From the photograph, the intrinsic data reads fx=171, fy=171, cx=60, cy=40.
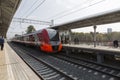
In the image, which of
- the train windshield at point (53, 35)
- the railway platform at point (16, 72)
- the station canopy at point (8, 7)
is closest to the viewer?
the railway platform at point (16, 72)

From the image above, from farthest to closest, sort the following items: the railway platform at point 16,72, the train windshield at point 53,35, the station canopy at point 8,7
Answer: the train windshield at point 53,35
the station canopy at point 8,7
the railway platform at point 16,72

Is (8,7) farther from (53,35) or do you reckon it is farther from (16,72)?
(53,35)

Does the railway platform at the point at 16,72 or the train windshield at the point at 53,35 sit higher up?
the train windshield at the point at 53,35

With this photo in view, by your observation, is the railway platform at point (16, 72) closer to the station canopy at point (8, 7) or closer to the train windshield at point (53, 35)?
the station canopy at point (8, 7)

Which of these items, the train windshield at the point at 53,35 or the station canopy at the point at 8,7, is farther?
the train windshield at the point at 53,35

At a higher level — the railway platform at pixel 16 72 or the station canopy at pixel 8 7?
the station canopy at pixel 8 7

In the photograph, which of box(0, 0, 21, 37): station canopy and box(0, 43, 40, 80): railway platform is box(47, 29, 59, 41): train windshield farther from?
box(0, 43, 40, 80): railway platform

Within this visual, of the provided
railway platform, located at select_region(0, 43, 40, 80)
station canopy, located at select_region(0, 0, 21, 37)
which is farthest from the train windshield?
railway platform, located at select_region(0, 43, 40, 80)

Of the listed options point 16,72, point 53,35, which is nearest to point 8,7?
point 16,72

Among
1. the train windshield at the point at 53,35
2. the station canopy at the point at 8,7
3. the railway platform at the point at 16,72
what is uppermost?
the station canopy at the point at 8,7

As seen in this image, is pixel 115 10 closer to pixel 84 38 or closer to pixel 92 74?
pixel 92 74

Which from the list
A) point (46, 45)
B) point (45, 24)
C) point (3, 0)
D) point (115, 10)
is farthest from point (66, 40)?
point (3, 0)

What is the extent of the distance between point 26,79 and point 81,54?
1053cm

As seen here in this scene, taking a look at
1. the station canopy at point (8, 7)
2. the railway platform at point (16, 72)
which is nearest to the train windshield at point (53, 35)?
the station canopy at point (8, 7)
